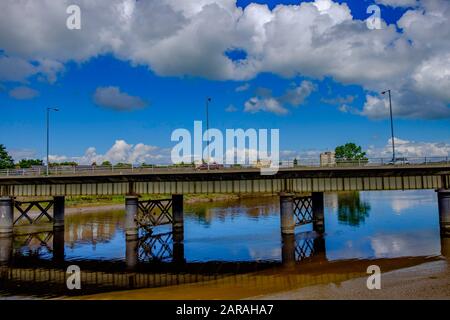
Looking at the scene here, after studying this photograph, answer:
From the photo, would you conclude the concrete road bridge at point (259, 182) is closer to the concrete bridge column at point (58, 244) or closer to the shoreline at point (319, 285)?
the concrete bridge column at point (58, 244)

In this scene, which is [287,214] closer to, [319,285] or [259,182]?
[259,182]

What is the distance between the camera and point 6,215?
139ft

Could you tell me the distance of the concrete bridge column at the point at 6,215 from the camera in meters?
41.9

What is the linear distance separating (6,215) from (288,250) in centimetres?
3293

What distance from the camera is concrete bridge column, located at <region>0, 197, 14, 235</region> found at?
4191cm

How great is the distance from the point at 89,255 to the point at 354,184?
26521 millimetres

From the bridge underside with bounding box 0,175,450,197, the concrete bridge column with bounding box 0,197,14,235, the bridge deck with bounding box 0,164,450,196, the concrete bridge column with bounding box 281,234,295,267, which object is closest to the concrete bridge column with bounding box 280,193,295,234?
the concrete bridge column with bounding box 281,234,295,267

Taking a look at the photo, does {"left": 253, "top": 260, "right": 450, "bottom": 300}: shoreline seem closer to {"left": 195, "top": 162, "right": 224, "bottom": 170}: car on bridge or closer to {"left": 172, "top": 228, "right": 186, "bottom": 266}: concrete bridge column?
{"left": 172, "top": 228, "right": 186, "bottom": 266}: concrete bridge column

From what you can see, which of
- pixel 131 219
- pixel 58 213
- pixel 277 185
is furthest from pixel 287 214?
pixel 58 213

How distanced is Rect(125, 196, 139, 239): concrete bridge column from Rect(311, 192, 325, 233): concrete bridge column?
20124 mm

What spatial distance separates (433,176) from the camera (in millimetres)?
37000

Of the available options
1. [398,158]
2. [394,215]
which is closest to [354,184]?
[398,158]

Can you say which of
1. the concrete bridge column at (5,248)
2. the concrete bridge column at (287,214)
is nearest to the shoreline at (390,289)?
the concrete bridge column at (287,214)
